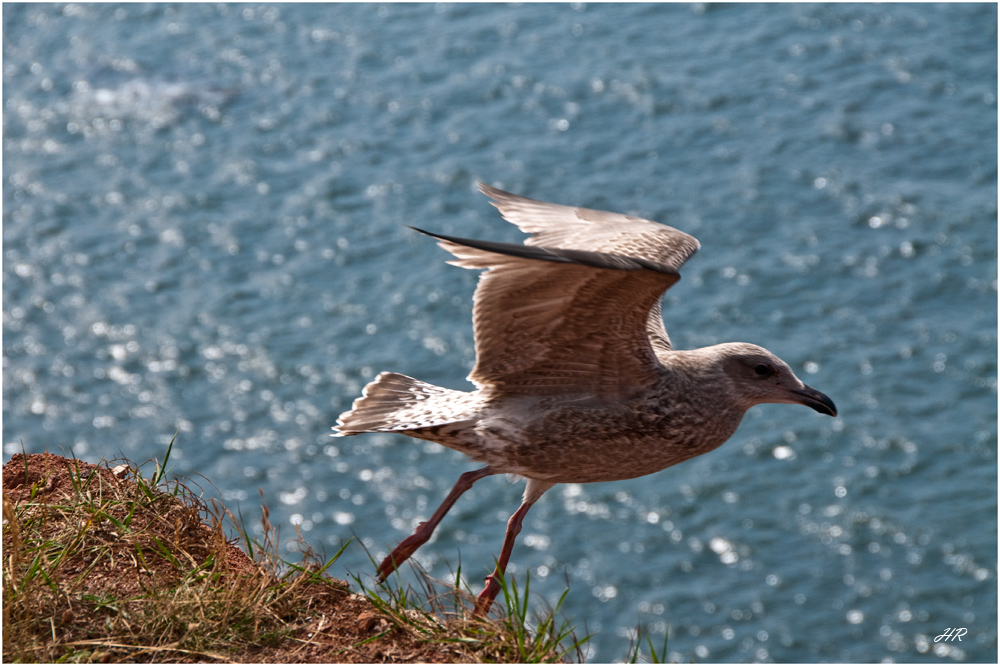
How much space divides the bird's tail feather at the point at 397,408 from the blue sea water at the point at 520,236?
17.0 metres

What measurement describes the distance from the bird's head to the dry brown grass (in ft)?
5.23

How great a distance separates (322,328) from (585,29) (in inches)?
535

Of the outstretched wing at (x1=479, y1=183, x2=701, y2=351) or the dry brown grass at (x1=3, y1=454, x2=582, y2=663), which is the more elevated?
the outstretched wing at (x1=479, y1=183, x2=701, y2=351)

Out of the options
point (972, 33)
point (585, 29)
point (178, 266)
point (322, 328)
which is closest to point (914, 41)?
point (972, 33)

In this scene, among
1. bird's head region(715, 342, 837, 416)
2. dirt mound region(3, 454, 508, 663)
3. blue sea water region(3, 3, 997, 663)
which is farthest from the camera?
blue sea water region(3, 3, 997, 663)

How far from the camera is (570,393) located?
17.5 feet

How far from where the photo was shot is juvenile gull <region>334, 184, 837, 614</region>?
4906 mm

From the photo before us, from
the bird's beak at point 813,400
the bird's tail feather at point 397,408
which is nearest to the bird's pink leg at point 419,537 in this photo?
the bird's tail feather at point 397,408

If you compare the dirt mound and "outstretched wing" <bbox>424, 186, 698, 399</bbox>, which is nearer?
the dirt mound

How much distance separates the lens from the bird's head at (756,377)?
559 centimetres

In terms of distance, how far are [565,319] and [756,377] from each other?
121 centimetres

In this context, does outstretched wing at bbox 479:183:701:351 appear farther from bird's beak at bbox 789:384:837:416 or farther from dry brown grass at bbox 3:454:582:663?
dry brown grass at bbox 3:454:582:663

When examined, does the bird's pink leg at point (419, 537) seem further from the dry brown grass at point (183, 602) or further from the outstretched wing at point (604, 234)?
the outstretched wing at point (604, 234)

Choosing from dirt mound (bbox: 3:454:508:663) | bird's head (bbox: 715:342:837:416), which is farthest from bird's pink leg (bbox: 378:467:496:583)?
bird's head (bbox: 715:342:837:416)
